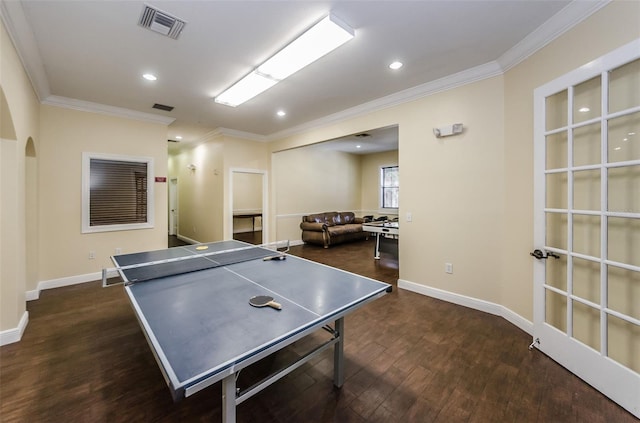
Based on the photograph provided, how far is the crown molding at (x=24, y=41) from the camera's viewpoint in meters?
2.04

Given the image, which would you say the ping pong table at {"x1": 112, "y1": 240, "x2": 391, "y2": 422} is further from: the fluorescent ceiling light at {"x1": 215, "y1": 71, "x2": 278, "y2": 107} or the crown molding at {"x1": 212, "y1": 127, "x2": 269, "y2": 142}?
the crown molding at {"x1": 212, "y1": 127, "x2": 269, "y2": 142}

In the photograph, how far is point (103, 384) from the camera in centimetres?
193

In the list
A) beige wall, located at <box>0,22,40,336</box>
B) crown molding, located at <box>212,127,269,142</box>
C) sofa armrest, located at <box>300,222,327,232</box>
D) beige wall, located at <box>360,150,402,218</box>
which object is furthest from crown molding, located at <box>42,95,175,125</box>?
beige wall, located at <box>360,150,402,218</box>

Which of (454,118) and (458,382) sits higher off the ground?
(454,118)

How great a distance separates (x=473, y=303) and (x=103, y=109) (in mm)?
6227

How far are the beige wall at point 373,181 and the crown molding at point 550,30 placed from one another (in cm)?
600

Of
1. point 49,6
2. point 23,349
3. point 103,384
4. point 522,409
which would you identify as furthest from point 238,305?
point 49,6

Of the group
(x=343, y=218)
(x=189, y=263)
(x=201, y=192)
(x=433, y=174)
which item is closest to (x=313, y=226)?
(x=343, y=218)

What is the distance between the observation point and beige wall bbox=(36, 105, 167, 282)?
3904 mm

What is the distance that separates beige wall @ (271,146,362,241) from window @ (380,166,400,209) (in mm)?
965

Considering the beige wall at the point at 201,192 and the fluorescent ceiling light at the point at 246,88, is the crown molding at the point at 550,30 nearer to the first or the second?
the fluorescent ceiling light at the point at 246,88

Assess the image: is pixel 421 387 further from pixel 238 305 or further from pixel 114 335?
pixel 114 335

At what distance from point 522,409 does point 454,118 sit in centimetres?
294

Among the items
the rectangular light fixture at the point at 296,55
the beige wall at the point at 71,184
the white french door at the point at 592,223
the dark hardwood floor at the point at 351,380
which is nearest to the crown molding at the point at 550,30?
the white french door at the point at 592,223
